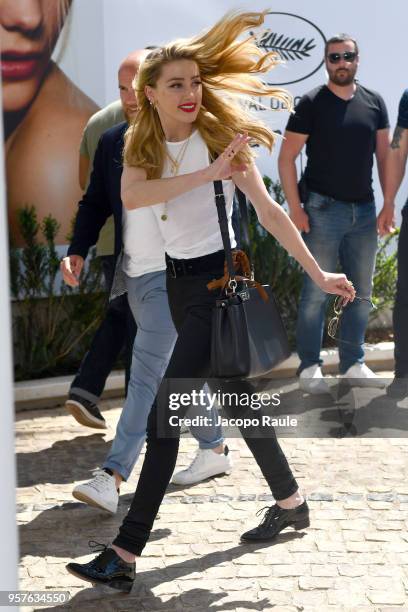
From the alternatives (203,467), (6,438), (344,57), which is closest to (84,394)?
(203,467)

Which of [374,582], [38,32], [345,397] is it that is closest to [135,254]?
[374,582]

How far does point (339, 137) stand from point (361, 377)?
1.47 m

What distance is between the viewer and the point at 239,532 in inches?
183

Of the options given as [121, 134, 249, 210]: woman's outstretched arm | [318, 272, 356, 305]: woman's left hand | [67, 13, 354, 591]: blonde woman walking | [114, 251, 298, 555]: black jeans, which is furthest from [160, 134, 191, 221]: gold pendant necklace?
[318, 272, 356, 305]: woman's left hand

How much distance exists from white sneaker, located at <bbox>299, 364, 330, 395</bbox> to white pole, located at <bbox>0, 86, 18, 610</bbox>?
4.61 metres

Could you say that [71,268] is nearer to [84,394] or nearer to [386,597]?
[84,394]

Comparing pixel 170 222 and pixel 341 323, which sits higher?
pixel 170 222

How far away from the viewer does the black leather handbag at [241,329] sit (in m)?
3.99

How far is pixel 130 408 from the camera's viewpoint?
16.3ft

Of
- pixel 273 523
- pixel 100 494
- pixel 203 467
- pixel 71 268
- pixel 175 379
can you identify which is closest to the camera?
pixel 175 379

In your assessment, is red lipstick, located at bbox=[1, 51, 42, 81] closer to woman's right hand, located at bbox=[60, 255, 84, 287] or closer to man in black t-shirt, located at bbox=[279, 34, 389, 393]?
man in black t-shirt, located at bbox=[279, 34, 389, 393]

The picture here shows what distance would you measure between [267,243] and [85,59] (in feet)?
5.45

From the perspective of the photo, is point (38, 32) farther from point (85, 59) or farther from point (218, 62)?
point (218, 62)

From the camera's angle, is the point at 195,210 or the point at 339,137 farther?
the point at 339,137
